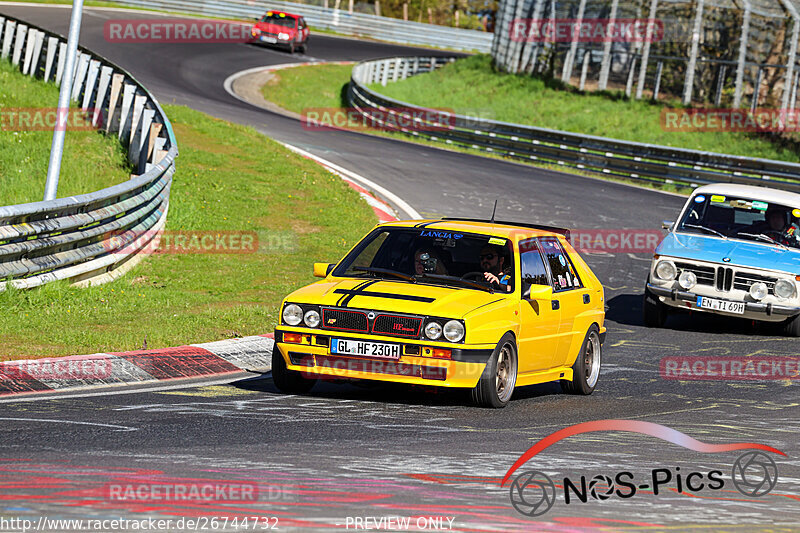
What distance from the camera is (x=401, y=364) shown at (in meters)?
8.28

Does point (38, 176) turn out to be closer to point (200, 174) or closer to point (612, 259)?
point (200, 174)

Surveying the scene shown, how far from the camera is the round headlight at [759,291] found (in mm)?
13242

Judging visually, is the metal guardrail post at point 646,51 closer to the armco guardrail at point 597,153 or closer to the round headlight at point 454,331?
the armco guardrail at point 597,153

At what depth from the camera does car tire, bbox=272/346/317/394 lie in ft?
28.3

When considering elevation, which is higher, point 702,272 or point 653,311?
point 702,272

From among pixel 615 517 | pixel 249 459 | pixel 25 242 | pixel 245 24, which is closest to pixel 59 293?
pixel 25 242

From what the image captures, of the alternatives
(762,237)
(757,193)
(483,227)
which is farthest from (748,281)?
(483,227)

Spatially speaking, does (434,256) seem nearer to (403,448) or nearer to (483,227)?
(483,227)

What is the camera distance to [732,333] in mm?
13930

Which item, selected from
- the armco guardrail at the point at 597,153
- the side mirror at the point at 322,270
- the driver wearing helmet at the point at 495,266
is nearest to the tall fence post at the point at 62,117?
the side mirror at the point at 322,270

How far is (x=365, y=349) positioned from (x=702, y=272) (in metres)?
6.58

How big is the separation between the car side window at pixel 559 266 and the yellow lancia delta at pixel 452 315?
1 cm

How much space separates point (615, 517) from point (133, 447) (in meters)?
2.83

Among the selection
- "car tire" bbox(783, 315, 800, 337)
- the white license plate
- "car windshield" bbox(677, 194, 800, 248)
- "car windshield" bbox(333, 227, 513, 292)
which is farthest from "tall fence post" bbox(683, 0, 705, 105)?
"car windshield" bbox(333, 227, 513, 292)
